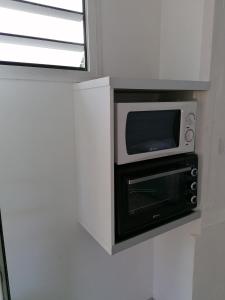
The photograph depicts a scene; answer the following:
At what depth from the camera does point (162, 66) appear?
139cm

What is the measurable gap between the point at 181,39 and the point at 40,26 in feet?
2.43

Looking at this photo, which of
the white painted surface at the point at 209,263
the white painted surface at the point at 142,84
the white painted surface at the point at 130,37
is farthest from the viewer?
the white painted surface at the point at 209,263

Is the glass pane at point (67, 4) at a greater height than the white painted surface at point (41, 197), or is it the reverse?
the glass pane at point (67, 4)

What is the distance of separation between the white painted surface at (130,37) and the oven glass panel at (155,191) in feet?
2.04

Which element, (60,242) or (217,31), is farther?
(60,242)

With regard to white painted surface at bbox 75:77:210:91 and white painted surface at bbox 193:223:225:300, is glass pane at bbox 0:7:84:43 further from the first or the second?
white painted surface at bbox 193:223:225:300

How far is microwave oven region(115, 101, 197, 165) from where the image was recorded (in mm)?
880

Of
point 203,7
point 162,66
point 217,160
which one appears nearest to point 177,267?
point 217,160

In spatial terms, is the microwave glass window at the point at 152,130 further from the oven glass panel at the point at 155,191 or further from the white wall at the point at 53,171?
the white wall at the point at 53,171

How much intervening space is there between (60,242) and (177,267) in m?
0.78

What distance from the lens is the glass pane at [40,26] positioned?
0.98 metres

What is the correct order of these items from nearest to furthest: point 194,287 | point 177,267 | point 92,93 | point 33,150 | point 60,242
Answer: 1. point 92,93
2. point 33,150
3. point 60,242
4. point 194,287
5. point 177,267

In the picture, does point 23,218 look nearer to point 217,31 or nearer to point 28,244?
point 28,244

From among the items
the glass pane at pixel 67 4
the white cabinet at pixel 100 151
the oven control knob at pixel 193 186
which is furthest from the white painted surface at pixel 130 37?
the oven control knob at pixel 193 186
